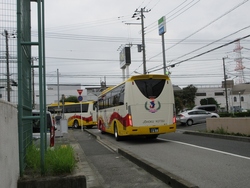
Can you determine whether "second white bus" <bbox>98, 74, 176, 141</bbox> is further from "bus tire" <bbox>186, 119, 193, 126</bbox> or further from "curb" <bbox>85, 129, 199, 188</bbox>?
"bus tire" <bbox>186, 119, 193, 126</bbox>

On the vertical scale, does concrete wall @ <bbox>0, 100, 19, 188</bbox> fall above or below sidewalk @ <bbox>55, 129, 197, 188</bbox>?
above

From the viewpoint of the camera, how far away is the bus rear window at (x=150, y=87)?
47.4 feet

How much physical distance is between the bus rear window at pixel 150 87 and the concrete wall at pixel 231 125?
4287 mm

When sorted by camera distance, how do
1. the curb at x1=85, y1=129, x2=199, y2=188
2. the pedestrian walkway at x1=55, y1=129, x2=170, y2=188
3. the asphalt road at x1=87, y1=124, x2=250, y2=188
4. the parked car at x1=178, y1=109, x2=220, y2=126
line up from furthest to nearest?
1. the parked car at x1=178, y1=109, x2=220, y2=126
2. the asphalt road at x1=87, y1=124, x2=250, y2=188
3. the pedestrian walkway at x1=55, y1=129, x2=170, y2=188
4. the curb at x1=85, y1=129, x2=199, y2=188

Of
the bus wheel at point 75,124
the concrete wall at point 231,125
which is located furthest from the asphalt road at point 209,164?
the bus wheel at point 75,124

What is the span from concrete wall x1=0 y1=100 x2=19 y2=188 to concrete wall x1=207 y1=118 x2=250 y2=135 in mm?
12069

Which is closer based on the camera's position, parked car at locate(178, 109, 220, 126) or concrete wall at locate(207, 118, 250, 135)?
concrete wall at locate(207, 118, 250, 135)

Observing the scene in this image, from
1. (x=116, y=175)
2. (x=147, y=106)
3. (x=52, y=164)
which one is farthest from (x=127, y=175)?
(x=147, y=106)

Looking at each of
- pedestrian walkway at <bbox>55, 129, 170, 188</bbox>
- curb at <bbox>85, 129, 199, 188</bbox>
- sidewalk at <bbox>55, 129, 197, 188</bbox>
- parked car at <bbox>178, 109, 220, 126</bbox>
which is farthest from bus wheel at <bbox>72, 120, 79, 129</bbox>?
curb at <bbox>85, 129, 199, 188</bbox>

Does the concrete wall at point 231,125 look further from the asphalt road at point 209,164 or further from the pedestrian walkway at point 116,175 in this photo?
the pedestrian walkway at point 116,175

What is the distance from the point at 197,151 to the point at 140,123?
3757 mm

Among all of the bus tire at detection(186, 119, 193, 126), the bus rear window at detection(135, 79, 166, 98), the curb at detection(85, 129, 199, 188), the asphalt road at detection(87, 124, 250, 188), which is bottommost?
the asphalt road at detection(87, 124, 250, 188)

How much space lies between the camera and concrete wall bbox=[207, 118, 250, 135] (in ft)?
47.3

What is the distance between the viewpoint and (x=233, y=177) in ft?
22.5
